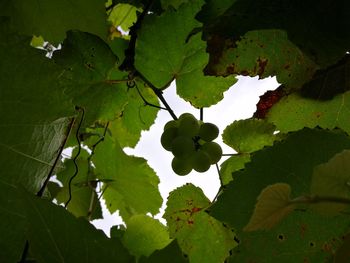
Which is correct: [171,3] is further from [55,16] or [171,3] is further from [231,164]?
[231,164]

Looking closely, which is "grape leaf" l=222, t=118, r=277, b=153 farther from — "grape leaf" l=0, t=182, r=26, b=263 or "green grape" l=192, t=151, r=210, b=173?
"grape leaf" l=0, t=182, r=26, b=263

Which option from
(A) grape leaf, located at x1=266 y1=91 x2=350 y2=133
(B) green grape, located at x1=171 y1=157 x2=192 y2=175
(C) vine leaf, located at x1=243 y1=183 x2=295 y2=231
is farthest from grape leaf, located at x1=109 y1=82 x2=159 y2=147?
(C) vine leaf, located at x1=243 y1=183 x2=295 y2=231

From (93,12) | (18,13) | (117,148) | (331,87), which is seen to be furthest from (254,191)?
(117,148)

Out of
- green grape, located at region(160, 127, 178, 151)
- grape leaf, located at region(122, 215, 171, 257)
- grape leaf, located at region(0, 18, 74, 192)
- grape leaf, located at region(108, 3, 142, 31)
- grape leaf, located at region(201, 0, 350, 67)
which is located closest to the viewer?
grape leaf, located at region(201, 0, 350, 67)

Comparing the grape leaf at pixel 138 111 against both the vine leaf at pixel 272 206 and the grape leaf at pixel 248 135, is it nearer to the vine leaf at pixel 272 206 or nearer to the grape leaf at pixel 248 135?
the grape leaf at pixel 248 135

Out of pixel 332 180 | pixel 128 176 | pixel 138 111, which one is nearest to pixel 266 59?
pixel 332 180
